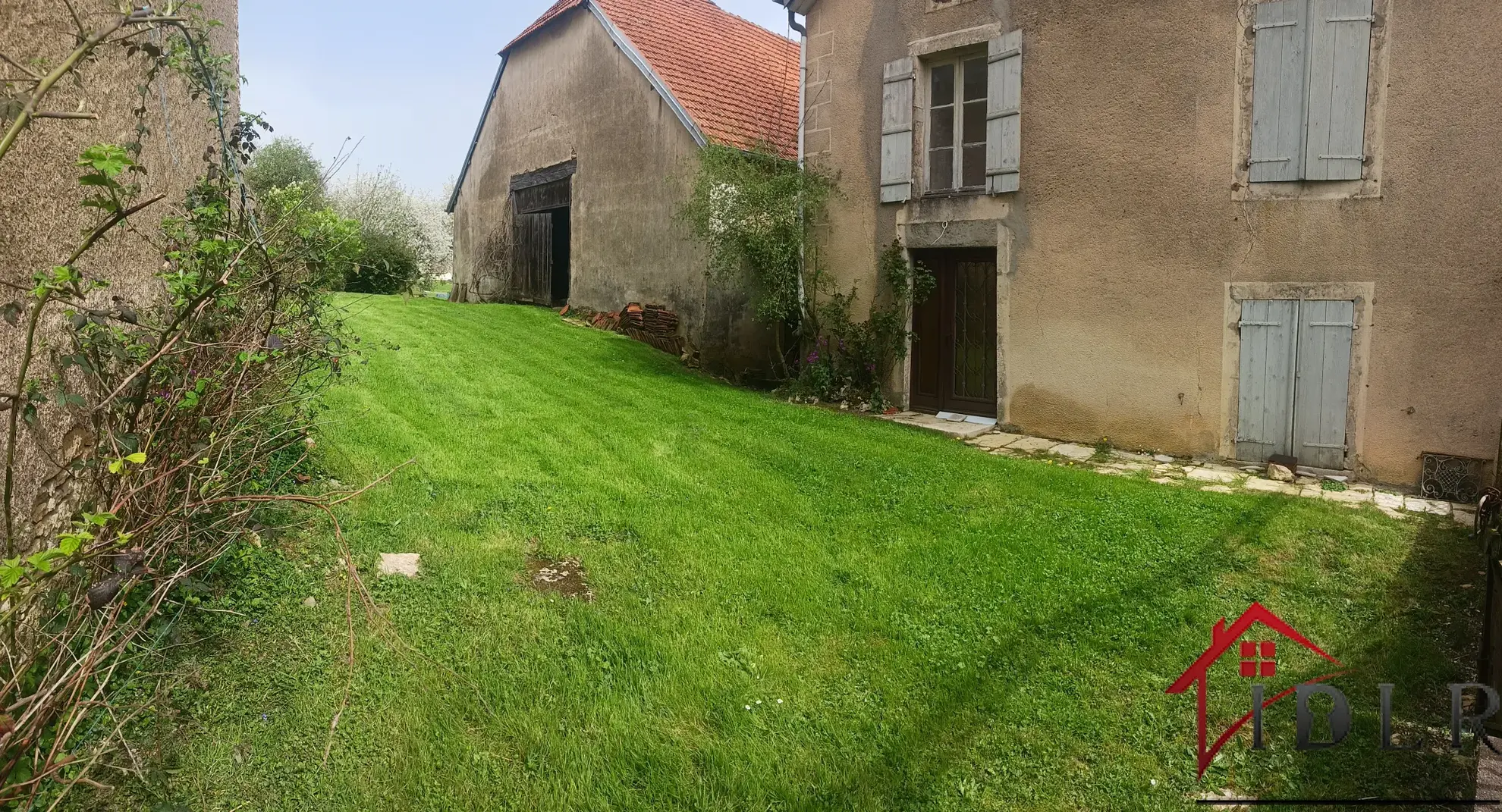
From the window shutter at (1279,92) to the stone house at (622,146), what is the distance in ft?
18.1

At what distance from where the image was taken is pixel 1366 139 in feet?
21.6

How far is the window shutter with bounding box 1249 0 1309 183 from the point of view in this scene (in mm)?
6816

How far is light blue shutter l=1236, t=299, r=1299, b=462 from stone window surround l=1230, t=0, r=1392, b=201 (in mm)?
877

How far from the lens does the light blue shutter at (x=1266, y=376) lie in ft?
22.9

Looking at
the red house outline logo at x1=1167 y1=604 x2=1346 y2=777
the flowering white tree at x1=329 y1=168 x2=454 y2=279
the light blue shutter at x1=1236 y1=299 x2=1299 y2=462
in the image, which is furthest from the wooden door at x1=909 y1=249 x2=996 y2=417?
the flowering white tree at x1=329 y1=168 x2=454 y2=279

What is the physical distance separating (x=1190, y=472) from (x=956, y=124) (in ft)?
14.0

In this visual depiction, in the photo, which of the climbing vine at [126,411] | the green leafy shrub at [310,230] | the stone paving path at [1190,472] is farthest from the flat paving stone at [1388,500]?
the green leafy shrub at [310,230]

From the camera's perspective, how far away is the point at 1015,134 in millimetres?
8219

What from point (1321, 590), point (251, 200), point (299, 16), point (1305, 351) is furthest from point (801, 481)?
point (299, 16)

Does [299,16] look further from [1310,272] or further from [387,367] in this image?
[1310,272]

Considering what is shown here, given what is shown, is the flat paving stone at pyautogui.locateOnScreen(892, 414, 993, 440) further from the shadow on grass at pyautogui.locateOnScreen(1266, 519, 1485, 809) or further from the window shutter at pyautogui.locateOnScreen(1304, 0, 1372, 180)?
the shadow on grass at pyautogui.locateOnScreen(1266, 519, 1485, 809)

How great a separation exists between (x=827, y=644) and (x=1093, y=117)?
20.0 ft

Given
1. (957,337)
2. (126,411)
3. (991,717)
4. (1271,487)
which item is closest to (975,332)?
(957,337)

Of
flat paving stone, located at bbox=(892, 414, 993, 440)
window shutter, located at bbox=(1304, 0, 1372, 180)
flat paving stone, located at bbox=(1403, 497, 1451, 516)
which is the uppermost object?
window shutter, located at bbox=(1304, 0, 1372, 180)
